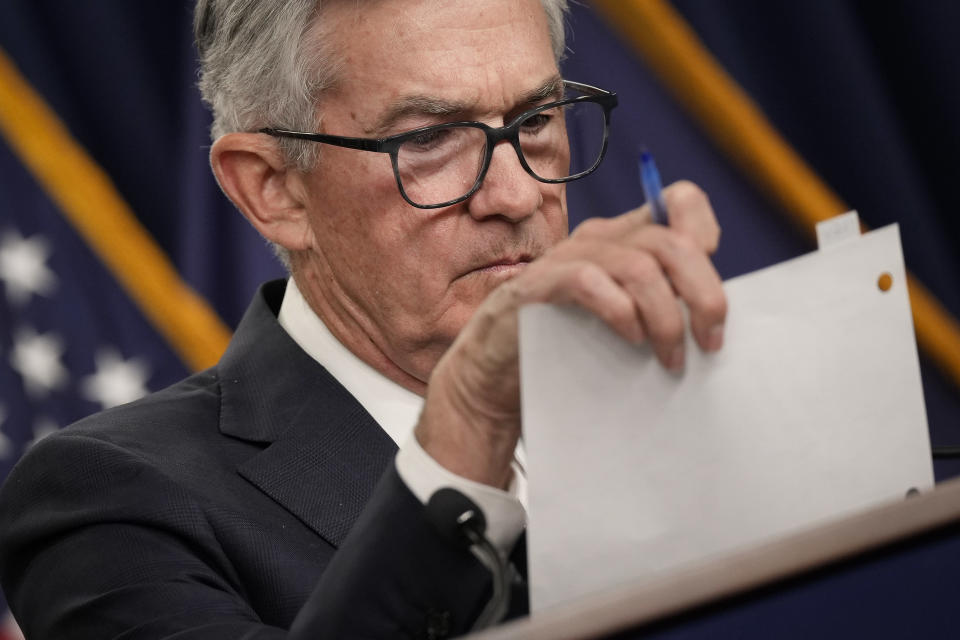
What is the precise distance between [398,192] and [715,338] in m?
0.90

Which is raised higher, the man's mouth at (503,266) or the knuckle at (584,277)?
the knuckle at (584,277)

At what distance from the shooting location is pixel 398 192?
1804mm

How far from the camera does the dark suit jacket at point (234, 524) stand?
1.14 meters

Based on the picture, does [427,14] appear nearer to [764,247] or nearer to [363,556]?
[363,556]

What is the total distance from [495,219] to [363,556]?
30.1 inches

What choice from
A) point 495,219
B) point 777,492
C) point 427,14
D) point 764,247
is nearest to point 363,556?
point 777,492

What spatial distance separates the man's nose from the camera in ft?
5.85

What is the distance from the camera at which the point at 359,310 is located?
75.4 inches

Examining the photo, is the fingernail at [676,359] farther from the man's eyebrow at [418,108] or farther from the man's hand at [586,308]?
the man's eyebrow at [418,108]

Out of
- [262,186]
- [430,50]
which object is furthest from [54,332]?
[430,50]

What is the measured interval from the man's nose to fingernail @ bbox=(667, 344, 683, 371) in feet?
2.71

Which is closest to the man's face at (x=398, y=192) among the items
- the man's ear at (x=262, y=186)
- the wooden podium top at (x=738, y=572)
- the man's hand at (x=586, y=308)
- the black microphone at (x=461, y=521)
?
the man's ear at (x=262, y=186)

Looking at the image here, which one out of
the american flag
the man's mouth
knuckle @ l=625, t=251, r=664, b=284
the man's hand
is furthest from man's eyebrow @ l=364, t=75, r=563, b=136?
the american flag

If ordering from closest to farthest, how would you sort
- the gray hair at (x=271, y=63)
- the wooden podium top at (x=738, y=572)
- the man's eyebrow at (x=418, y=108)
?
the wooden podium top at (x=738, y=572) → the man's eyebrow at (x=418, y=108) → the gray hair at (x=271, y=63)
